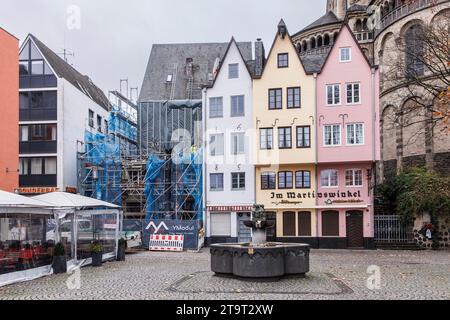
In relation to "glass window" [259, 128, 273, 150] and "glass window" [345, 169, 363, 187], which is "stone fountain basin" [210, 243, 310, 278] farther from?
"glass window" [259, 128, 273, 150]

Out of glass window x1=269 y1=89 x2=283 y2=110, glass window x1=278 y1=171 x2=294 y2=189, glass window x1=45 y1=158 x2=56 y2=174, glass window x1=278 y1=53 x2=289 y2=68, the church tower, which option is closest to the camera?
glass window x1=278 y1=171 x2=294 y2=189

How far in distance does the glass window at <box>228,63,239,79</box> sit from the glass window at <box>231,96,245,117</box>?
64.0 inches

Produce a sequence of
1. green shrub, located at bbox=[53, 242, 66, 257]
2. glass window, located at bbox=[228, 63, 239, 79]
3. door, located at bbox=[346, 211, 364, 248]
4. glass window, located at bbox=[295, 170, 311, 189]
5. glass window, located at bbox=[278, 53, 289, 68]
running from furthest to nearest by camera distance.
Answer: glass window, located at bbox=[228, 63, 239, 79]
glass window, located at bbox=[278, 53, 289, 68]
glass window, located at bbox=[295, 170, 311, 189]
door, located at bbox=[346, 211, 364, 248]
green shrub, located at bbox=[53, 242, 66, 257]

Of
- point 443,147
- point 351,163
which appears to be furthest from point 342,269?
point 443,147

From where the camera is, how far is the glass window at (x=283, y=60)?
4081cm

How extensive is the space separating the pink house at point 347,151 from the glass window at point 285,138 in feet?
6.51

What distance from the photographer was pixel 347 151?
38406mm

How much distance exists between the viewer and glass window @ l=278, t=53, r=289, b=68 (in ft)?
134

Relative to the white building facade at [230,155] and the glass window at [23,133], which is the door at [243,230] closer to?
the white building facade at [230,155]

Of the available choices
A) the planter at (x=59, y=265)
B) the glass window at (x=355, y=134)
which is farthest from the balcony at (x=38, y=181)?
the planter at (x=59, y=265)

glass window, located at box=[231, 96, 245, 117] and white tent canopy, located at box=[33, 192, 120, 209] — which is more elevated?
glass window, located at box=[231, 96, 245, 117]

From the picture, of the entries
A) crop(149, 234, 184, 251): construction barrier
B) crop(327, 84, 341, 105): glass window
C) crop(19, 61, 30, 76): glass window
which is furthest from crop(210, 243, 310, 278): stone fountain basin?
crop(19, 61, 30, 76): glass window

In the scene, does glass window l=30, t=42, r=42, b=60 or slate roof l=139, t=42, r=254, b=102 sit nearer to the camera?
glass window l=30, t=42, r=42, b=60

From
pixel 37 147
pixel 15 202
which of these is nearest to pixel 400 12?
pixel 37 147
